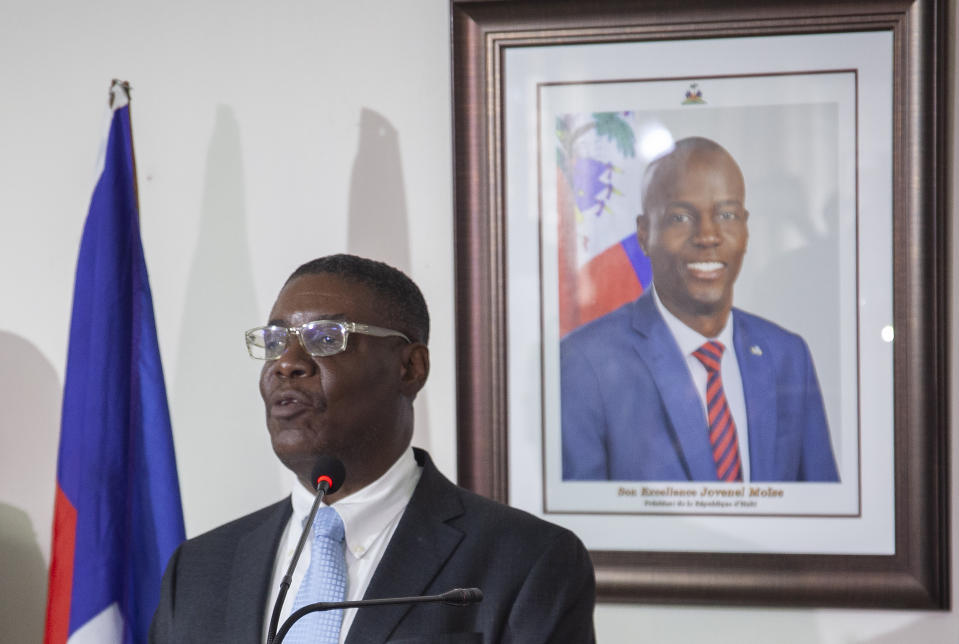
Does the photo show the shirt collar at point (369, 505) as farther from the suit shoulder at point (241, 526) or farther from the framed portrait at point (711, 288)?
the framed portrait at point (711, 288)

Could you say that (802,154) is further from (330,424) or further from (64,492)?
(64,492)

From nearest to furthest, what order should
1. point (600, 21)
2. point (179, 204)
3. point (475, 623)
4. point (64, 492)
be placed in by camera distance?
point (475, 623) < point (64, 492) < point (600, 21) < point (179, 204)

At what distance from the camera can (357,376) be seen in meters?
1.56

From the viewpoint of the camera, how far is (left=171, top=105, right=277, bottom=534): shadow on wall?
2.31 m

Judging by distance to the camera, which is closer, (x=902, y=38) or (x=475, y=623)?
(x=475, y=623)

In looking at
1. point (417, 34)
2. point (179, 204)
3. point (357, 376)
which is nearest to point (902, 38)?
point (417, 34)

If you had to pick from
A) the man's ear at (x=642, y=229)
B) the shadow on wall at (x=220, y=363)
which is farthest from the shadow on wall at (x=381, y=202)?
the man's ear at (x=642, y=229)

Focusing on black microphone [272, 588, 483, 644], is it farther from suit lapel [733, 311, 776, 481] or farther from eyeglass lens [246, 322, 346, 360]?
suit lapel [733, 311, 776, 481]

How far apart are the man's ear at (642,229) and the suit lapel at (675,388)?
4.3 inches

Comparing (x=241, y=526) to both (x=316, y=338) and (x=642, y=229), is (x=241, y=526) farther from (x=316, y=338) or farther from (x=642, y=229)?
(x=642, y=229)

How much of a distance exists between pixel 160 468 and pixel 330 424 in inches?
27.8

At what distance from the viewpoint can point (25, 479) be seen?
237 centimetres

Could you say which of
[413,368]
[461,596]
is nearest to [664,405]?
[413,368]

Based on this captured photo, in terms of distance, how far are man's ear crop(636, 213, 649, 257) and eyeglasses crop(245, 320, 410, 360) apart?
2.55ft
